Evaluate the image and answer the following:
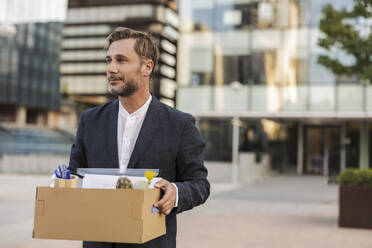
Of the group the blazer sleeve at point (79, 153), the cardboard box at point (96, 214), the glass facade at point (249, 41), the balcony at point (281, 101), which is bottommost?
the cardboard box at point (96, 214)

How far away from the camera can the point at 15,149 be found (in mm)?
38000

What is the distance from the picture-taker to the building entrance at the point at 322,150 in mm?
30109

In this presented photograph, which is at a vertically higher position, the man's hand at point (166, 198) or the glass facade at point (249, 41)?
the glass facade at point (249, 41)

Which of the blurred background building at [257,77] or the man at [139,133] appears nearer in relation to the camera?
the man at [139,133]

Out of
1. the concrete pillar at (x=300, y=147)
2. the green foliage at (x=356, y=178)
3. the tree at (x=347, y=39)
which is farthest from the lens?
the concrete pillar at (x=300, y=147)

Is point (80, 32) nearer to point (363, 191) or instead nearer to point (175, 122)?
point (363, 191)

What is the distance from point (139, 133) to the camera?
2.58 metres

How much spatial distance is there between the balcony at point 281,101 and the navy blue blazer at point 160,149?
74.1 feet

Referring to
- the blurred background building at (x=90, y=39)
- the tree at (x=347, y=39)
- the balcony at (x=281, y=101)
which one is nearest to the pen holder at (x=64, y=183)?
the tree at (x=347, y=39)

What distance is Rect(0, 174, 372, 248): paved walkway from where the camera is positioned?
337 inches

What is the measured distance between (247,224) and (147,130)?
860 cm

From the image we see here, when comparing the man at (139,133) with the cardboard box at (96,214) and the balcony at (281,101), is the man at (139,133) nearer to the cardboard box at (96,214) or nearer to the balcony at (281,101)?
the cardboard box at (96,214)

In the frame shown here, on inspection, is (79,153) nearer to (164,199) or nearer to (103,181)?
(103,181)

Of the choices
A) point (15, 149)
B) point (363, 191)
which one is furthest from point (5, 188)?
point (15, 149)
